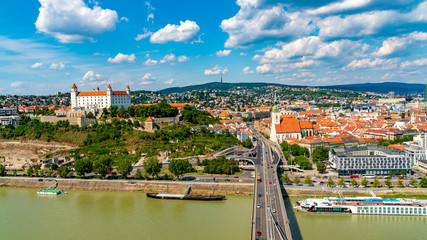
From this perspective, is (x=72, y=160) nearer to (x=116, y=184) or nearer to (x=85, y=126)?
(x=85, y=126)

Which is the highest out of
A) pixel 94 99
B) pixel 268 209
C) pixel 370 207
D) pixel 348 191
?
pixel 94 99

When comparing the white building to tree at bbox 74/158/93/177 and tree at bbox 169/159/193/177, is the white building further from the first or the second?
tree at bbox 169/159/193/177

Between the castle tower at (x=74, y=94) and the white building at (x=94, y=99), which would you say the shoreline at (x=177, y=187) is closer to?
the white building at (x=94, y=99)

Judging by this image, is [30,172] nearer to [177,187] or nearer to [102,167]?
[102,167]

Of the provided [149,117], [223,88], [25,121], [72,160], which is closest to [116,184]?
[72,160]

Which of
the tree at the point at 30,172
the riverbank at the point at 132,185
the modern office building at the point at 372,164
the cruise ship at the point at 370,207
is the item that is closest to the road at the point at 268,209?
the riverbank at the point at 132,185

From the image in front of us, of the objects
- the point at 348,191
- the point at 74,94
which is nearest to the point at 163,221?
the point at 348,191
